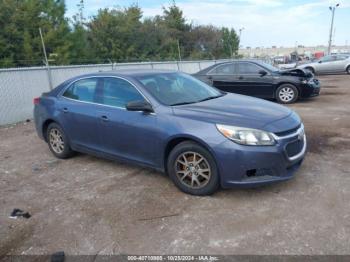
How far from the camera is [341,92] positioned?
13789mm

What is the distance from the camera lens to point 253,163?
4.00 metres

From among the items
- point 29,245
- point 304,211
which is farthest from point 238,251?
point 29,245

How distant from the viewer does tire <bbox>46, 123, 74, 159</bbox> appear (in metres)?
6.06

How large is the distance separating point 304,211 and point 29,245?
2.88m

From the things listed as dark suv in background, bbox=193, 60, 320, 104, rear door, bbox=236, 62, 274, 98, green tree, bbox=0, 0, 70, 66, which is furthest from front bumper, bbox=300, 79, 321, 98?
green tree, bbox=0, 0, 70, 66

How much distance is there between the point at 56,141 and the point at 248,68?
7.31m

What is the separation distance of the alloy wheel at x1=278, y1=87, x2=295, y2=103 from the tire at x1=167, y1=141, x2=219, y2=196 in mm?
7818

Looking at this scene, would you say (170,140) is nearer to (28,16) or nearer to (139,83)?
(139,83)

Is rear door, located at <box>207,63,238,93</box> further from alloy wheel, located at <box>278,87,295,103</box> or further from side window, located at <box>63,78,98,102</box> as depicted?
side window, located at <box>63,78,98,102</box>

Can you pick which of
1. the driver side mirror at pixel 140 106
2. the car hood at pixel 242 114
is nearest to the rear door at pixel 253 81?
the car hood at pixel 242 114

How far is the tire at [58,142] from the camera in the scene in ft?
19.9

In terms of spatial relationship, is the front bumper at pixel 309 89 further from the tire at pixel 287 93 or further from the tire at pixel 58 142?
the tire at pixel 58 142

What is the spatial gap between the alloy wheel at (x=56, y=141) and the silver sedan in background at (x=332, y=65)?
2064cm

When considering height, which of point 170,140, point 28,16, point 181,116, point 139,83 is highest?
point 28,16
